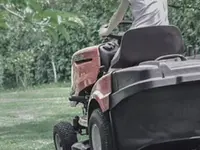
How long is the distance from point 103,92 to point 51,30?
1.53 meters

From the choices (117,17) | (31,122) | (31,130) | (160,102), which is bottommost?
(31,122)

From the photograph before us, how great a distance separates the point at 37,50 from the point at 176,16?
48.2 ft

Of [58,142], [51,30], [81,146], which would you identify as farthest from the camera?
[58,142]

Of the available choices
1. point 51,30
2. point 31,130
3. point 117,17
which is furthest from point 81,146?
point 31,130

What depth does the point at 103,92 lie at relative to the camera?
4.67 m

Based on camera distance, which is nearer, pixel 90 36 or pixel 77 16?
pixel 77 16

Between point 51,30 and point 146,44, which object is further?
point 146,44

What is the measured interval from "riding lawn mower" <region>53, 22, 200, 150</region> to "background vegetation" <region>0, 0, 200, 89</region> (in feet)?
1.60

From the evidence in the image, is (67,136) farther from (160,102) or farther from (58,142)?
(160,102)

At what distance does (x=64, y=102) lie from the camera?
15367 mm

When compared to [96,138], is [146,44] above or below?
above

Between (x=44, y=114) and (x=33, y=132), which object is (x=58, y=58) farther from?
(x=33, y=132)

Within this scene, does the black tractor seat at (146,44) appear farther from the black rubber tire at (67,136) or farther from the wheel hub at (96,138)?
the black rubber tire at (67,136)

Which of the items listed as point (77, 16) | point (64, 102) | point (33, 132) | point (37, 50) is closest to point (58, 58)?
point (37, 50)
